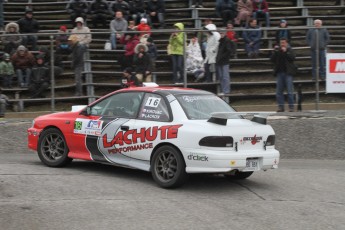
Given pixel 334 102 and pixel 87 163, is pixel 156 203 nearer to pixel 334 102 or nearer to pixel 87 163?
pixel 87 163

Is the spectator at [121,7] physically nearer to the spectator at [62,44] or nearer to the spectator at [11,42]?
the spectator at [62,44]

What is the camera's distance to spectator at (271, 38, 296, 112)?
14.4 meters

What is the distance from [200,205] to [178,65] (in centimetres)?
625

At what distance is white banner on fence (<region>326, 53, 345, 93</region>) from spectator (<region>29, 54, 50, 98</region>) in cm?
634

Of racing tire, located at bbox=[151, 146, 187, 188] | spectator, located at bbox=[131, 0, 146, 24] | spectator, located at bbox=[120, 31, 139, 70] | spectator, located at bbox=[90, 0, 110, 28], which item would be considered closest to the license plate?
racing tire, located at bbox=[151, 146, 187, 188]

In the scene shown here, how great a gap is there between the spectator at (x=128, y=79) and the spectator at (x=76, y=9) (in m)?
6.75

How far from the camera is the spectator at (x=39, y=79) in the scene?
47.3 ft

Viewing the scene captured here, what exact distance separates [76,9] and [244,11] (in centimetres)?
546

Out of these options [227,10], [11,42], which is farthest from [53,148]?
[227,10]

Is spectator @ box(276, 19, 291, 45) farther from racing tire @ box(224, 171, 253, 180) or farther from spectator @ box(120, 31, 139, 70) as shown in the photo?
racing tire @ box(224, 171, 253, 180)

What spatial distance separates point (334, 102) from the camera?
14547 mm

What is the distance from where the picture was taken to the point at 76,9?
20.8m

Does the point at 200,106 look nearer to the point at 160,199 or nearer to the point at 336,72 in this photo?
the point at 160,199

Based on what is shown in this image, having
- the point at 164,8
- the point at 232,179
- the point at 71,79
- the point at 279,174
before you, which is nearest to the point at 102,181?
the point at 232,179
